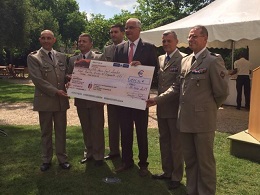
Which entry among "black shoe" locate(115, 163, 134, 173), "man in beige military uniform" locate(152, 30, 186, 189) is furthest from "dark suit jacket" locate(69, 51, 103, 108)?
"man in beige military uniform" locate(152, 30, 186, 189)

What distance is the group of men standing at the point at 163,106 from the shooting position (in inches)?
148

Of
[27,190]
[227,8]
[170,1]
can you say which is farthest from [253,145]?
[170,1]

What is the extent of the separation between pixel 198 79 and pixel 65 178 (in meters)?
2.56

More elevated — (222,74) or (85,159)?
(222,74)

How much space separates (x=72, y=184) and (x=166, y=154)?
1.43m

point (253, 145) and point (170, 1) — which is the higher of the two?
point (170, 1)

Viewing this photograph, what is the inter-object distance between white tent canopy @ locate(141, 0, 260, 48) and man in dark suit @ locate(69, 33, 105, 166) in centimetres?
448

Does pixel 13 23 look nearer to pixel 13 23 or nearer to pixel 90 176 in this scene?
pixel 13 23

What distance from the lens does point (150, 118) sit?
9.63 m

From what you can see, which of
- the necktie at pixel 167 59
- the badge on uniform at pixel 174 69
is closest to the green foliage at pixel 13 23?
the necktie at pixel 167 59

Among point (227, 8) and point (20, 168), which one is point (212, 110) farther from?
point (227, 8)

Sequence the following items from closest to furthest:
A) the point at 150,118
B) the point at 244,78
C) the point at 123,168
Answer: the point at 123,168 < the point at 150,118 < the point at 244,78

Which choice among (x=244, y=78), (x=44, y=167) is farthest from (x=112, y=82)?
(x=244, y=78)

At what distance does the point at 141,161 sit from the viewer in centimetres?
500
